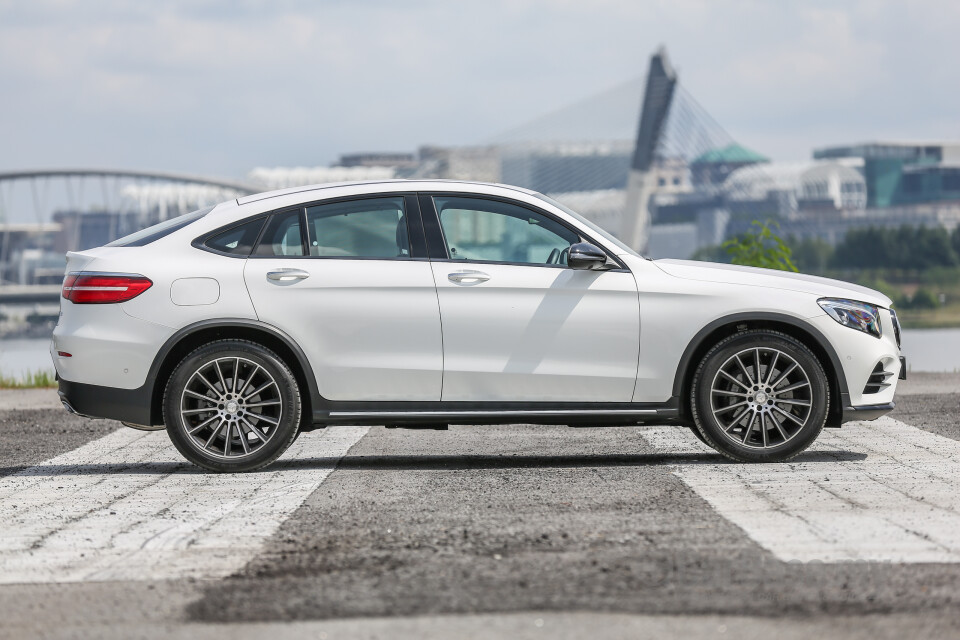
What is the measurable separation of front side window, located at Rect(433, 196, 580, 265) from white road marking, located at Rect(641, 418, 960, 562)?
138 cm

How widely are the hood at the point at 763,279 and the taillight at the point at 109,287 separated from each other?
9.22 feet

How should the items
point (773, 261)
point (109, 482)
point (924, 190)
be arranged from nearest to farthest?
point (109, 482) → point (773, 261) → point (924, 190)

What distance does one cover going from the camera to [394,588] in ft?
13.7

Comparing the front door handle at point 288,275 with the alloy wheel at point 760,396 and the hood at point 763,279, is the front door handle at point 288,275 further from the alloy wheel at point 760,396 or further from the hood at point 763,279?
the alloy wheel at point 760,396

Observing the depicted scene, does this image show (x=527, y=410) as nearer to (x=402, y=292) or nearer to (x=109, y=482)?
(x=402, y=292)

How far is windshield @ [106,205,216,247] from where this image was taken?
730 centimetres

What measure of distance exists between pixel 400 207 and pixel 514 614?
3.85m

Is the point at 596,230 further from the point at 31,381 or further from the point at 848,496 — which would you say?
the point at 31,381

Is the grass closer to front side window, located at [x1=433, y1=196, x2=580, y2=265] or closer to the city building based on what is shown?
front side window, located at [x1=433, y1=196, x2=580, y2=265]

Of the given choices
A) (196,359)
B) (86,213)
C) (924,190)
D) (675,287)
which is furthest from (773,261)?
(924,190)

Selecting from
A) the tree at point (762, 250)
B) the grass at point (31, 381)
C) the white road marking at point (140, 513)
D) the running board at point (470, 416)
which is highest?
the tree at point (762, 250)

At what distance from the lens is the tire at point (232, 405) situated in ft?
23.1

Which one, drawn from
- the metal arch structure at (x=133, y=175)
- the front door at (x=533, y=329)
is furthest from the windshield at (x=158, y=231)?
the metal arch structure at (x=133, y=175)

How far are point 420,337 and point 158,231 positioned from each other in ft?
5.23
